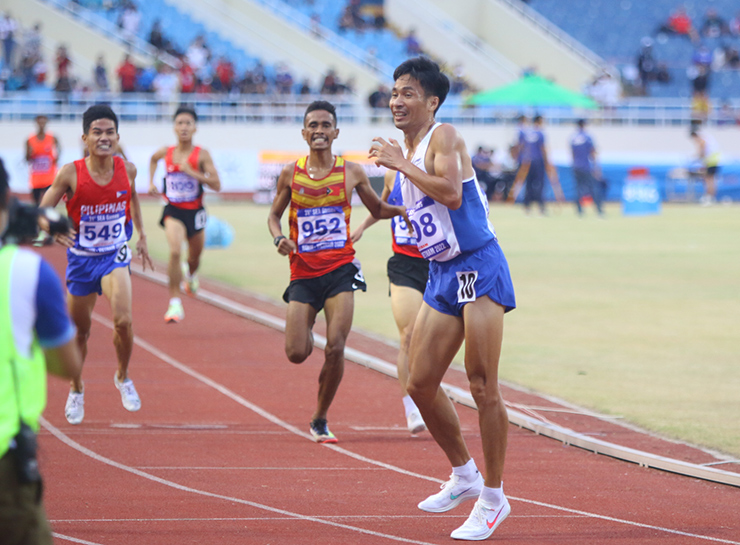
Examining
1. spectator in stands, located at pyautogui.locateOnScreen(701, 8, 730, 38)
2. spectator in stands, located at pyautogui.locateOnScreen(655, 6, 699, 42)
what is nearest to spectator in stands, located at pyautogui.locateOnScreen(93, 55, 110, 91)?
spectator in stands, located at pyautogui.locateOnScreen(655, 6, 699, 42)

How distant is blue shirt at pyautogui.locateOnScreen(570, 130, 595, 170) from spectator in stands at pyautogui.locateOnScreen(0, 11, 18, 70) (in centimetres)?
1988

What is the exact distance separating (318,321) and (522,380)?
4326 mm

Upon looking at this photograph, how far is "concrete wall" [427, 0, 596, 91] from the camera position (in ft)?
153

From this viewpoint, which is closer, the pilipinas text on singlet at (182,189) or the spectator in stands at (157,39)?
the pilipinas text on singlet at (182,189)

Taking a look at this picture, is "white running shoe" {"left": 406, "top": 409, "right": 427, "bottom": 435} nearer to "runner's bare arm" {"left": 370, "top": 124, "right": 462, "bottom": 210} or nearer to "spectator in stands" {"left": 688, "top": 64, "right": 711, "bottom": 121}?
"runner's bare arm" {"left": 370, "top": 124, "right": 462, "bottom": 210}

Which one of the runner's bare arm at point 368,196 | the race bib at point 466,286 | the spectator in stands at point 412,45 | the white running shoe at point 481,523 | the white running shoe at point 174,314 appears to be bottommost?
the white running shoe at point 481,523

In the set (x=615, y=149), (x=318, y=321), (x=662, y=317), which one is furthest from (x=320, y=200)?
(x=615, y=149)

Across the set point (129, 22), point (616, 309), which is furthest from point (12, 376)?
point (129, 22)

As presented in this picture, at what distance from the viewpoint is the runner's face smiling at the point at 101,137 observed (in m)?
7.93

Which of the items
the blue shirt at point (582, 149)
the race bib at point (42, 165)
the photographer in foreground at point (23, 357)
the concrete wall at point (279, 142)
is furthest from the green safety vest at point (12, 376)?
the concrete wall at point (279, 142)

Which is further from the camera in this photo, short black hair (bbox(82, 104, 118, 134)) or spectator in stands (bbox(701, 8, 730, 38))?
spectator in stands (bbox(701, 8, 730, 38))

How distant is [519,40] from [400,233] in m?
41.9

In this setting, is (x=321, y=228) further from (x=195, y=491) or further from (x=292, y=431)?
(x=195, y=491)

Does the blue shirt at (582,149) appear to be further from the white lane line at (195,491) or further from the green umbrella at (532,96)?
the white lane line at (195,491)
